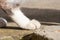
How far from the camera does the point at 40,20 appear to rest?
2471 mm

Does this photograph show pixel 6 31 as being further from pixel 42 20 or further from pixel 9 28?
pixel 42 20

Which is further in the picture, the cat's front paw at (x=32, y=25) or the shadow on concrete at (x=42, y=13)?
the shadow on concrete at (x=42, y=13)

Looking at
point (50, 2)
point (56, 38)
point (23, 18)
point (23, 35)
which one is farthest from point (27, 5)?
point (56, 38)

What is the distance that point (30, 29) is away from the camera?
2.05 meters

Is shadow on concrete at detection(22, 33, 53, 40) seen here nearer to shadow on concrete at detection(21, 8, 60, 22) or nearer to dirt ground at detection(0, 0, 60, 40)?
dirt ground at detection(0, 0, 60, 40)

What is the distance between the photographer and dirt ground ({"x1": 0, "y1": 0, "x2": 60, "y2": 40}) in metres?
1.79

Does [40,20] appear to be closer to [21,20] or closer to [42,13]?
[42,13]

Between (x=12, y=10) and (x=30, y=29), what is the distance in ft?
0.66

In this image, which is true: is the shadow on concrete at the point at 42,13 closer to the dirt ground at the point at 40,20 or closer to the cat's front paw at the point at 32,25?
the dirt ground at the point at 40,20

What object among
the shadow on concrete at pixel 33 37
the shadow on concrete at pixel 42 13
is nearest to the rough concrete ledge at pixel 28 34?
the shadow on concrete at pixel 33 37

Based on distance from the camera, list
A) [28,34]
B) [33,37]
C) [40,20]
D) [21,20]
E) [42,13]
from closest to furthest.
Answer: [33,37]
[28,34]
[21,20]
[40,20]
[42,13]

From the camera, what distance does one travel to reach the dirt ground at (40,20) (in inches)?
70.7

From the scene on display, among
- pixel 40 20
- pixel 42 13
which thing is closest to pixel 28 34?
pixel 40 20

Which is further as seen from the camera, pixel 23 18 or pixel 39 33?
pixel 23 18
